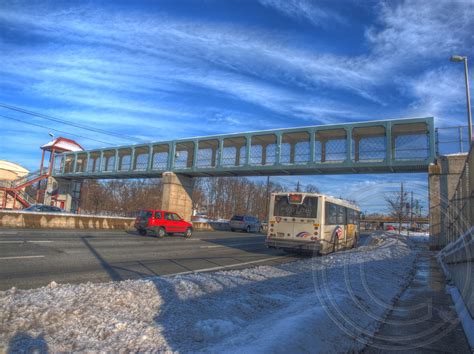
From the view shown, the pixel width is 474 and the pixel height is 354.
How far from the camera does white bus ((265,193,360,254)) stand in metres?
15.1

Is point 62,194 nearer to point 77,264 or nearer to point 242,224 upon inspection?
point 242,224

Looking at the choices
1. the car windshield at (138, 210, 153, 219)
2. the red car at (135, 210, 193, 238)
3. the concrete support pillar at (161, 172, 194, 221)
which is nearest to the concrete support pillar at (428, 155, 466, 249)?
the red car at (135, 210, 193, 238)

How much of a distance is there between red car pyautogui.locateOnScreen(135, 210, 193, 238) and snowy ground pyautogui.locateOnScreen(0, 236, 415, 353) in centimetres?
1682

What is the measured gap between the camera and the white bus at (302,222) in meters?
15.1

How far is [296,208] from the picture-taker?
51.5 feet

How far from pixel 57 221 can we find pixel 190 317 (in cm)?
2409

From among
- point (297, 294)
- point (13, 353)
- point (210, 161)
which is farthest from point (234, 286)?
point (210, 161)

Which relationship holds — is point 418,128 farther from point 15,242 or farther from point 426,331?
point 15,242

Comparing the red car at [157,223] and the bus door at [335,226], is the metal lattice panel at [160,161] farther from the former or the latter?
the bus door at [335,226]

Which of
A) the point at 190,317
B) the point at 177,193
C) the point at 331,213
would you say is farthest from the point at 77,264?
the point at 177,193

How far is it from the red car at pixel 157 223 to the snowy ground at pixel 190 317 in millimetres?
16817

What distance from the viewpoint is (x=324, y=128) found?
82.1ft

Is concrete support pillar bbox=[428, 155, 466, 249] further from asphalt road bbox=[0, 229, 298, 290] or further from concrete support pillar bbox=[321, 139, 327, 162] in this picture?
asphalt road bbox=[0, 229, 298, 290]

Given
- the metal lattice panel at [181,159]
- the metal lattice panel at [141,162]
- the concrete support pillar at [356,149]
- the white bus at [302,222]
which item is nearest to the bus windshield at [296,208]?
the white bus at [302,222]
